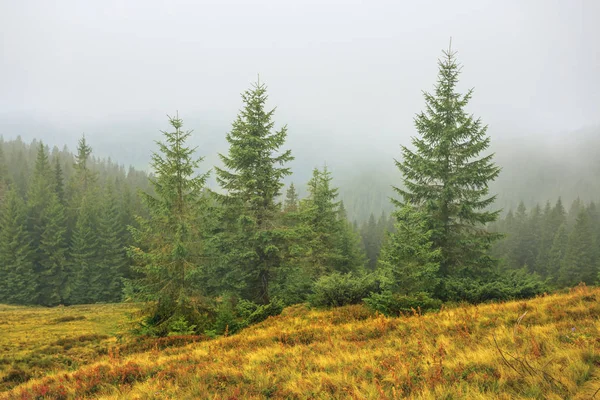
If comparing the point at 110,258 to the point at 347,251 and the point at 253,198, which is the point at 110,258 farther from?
the point at 253,198

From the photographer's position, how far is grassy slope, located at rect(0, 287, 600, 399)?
415 cm

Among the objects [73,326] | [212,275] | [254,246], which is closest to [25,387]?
[212,275]

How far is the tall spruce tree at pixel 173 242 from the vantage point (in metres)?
13.4

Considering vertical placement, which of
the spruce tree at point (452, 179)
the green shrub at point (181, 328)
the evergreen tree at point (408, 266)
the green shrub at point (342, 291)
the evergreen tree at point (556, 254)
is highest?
the spruce tree at point (452, 179)

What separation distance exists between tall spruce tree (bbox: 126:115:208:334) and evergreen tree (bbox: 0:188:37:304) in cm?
3948

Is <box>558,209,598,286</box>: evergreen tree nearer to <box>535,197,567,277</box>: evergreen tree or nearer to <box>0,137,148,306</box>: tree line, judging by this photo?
<box>535,197,567,277</box>: evergreen tree

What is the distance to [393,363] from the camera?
5453mm

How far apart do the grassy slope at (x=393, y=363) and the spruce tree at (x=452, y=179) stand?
209 inches

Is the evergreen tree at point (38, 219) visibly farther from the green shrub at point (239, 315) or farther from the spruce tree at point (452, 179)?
the spruce tree at point (452, 179)

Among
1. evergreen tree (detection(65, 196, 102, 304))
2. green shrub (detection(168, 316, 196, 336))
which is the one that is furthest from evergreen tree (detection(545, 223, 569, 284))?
evergreen tree (detection(65, 196, 102, 304))

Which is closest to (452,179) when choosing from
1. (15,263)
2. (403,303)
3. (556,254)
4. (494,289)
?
(494,289)

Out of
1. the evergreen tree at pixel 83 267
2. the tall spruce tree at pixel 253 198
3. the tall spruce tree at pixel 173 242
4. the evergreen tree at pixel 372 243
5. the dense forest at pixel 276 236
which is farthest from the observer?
the evergreen tree at pixel 372 243

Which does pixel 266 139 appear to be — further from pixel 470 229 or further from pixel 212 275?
pixel 470 229

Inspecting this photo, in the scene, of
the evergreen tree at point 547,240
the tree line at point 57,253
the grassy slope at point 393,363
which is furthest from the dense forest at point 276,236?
the evergreen tree at point 547,240
